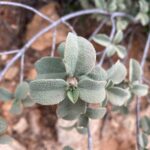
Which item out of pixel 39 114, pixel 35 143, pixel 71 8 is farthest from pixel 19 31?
pixel 35 143

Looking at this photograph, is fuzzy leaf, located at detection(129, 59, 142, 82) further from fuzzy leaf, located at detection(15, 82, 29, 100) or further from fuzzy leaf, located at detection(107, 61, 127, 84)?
fuzzy leaf, located at detection(15, 82, 29, 100)

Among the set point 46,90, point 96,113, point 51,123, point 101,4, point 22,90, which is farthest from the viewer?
point 51,123

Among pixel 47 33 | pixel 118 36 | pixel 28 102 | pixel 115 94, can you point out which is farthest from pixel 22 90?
pixel 47 33

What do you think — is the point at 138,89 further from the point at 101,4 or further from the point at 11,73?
the point at 11,73

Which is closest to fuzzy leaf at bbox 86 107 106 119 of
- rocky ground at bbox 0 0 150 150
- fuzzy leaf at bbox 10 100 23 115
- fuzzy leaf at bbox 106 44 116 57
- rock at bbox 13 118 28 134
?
fuzzy leaf at bbox 10 100 23 115

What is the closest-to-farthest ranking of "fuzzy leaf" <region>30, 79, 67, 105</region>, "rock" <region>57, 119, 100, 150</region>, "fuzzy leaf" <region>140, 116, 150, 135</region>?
"fuzzy leaf" <region>30, 79, 67, 105</region>
"fuzzy leaf" <region>140, 116, 150, 135</region>
"rock" <region>57, 119, 100, 150</region>

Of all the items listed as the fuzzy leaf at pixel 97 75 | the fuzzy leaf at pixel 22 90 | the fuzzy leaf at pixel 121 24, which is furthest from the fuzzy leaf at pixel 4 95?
the fuzzy leaf at pixel 121 24
